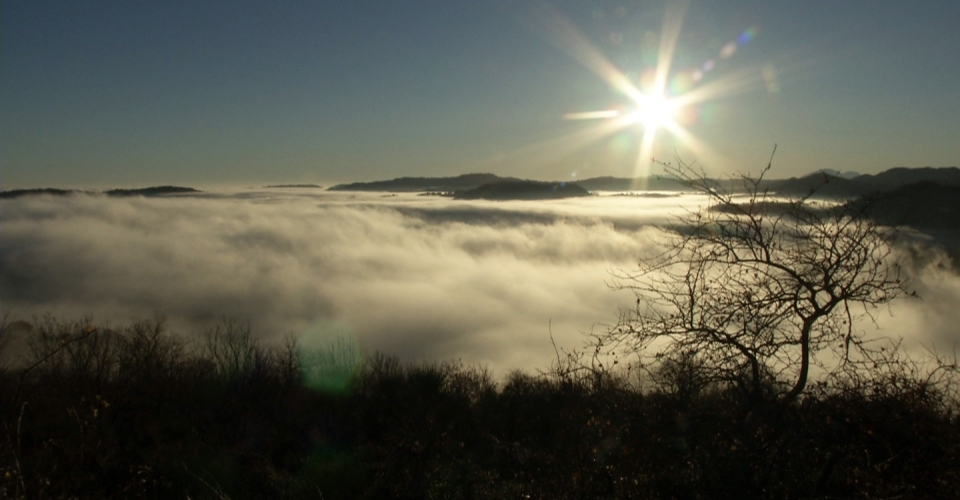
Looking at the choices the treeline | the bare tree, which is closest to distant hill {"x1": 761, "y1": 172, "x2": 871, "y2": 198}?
the bare tree

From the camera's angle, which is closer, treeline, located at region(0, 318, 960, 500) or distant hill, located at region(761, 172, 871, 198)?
treeline, located at region(0, 318, 960, 500)

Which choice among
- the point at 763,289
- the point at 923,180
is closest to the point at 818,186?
the point at 763,289

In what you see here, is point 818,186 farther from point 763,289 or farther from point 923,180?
point 923,180

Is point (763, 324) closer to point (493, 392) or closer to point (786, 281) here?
point (786, 281)

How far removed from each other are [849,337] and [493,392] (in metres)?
30.7

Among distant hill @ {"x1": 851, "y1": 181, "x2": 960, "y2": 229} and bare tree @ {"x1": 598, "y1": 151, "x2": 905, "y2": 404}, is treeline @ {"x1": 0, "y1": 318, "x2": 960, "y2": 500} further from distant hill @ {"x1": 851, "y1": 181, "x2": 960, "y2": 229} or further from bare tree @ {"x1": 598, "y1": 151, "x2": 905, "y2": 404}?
distant hill @ {"x1": 851, "y1": 181, "x2": 960, "y2": 229}

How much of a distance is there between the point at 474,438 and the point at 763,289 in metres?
20.3

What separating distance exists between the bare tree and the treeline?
0.34 metres

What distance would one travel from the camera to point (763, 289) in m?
6.50

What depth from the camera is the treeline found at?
18.7 ft

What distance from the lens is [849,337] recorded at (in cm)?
623

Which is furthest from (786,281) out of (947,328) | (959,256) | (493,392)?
(947,328)

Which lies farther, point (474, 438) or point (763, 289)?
point (474, 438)

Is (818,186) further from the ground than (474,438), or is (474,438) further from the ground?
(818,186)
